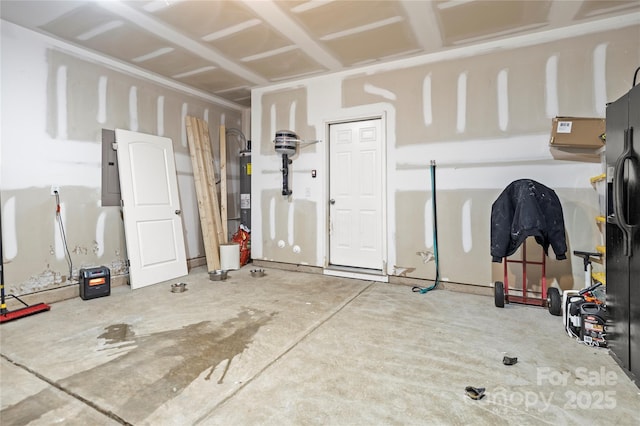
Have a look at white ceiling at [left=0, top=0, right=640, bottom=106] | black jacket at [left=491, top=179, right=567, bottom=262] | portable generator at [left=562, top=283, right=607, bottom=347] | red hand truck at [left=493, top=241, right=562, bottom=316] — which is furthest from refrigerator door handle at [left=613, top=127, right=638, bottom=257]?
white ceiling at [left=0, top=0, right=640, bottom=106]

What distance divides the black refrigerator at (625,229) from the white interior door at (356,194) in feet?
8.05

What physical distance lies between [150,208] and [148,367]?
2.65m

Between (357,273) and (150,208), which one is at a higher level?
(150,208)

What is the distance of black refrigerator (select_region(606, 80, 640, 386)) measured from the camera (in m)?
1.72

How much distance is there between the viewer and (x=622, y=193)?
1796 millimetres

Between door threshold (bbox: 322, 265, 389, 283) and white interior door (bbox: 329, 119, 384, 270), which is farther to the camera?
white interior door (bbox: 329, 119, 384, 270)

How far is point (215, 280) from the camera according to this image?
4.22 meters

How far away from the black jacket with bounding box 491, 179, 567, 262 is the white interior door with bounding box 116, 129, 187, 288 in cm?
400

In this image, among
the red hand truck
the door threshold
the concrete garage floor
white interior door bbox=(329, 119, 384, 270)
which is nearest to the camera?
the concrete garage floor

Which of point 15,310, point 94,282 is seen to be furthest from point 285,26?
point 15,310

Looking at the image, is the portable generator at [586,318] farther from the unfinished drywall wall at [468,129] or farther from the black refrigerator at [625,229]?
the unfinished drywall wall at [468,129]

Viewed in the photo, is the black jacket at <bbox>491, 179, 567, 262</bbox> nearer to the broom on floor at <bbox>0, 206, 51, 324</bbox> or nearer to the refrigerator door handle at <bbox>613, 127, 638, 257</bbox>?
the refrigerator door handle at <bbox>613, 127, 638, 257</bbox>

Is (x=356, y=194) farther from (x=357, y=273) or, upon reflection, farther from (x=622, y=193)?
(x=622, y=193)

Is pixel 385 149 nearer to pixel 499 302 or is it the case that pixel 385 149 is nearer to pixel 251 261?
pixel 499 302
